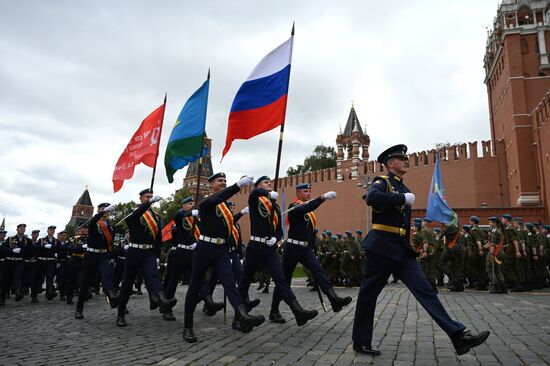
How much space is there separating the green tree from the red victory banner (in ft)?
165

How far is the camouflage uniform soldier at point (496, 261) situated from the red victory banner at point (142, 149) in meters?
8.74

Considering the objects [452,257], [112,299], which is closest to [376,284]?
[112,299]

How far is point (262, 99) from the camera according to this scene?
698 cm

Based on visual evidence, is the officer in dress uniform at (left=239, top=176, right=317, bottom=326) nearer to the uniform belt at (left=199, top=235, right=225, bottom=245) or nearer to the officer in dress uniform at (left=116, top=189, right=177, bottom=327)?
the uniform belt at (left=199, top=235, right=225, bottom=245)

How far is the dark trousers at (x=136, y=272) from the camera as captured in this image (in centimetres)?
680

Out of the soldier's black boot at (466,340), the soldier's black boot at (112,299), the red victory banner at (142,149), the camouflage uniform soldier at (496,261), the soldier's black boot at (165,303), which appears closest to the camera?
the soldier's black boot at (466,340)

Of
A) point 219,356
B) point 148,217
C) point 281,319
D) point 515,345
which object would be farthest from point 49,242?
point 515,345

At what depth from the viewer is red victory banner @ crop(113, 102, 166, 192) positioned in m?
9.00

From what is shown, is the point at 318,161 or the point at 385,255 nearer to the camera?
the point at 385,255

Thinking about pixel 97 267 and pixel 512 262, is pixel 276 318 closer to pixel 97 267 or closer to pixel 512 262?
pixel 97 267

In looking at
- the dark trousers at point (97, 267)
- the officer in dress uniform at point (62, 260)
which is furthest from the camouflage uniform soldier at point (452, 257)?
the officer in dress uniform at point (62, 260)

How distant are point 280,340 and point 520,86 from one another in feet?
117

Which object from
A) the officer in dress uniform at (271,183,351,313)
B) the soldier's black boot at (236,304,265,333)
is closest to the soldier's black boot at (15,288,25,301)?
the officer in dress uniform at (271,183,351,313)

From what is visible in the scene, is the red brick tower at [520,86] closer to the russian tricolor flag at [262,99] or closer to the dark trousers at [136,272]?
the russian tricolor flag at [262,99]
